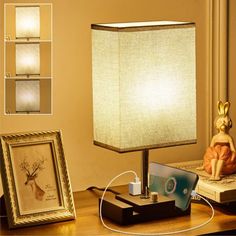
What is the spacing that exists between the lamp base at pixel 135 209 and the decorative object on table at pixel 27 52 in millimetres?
426

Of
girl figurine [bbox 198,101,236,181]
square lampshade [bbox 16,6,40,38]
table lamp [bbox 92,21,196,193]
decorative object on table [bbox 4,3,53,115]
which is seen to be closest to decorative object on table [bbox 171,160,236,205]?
girl figurine [bbox 198,101,236,181]

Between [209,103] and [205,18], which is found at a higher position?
[205,18]

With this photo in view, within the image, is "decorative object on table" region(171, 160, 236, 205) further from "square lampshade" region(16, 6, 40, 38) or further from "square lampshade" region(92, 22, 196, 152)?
"square lampshade" region(16, 6, 40, 38)

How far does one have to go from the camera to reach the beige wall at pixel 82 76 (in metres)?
2.02

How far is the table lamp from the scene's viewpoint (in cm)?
166

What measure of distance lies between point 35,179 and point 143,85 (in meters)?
0.38

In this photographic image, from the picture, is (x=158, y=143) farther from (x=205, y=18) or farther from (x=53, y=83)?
(x=205, y=18)

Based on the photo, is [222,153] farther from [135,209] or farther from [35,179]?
[35,179]

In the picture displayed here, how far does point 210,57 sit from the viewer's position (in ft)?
7.22

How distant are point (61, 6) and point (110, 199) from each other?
2.10 feet

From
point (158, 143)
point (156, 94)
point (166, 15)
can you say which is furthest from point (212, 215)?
point (166, 15)

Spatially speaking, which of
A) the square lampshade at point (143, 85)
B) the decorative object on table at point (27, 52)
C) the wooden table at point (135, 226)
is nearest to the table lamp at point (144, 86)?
the square lampshade at point (143, 85)

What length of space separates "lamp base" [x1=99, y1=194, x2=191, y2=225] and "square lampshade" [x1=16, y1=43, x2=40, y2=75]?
0.48m

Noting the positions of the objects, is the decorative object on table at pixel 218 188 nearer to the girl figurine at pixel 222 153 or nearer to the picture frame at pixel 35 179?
the girl figurine at pixel 222 153
